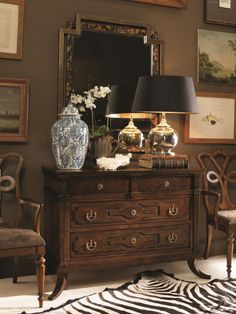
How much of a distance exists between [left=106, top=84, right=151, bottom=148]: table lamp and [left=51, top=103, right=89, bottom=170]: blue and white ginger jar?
457 mm

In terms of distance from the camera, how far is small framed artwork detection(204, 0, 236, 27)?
3750mm

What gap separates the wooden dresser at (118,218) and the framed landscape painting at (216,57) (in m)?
1.11

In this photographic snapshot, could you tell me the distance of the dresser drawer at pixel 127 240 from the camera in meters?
2.81

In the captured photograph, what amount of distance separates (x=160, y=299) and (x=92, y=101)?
5.10 feet

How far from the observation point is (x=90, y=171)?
9.23 ft

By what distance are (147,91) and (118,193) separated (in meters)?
0.77

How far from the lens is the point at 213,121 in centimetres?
381

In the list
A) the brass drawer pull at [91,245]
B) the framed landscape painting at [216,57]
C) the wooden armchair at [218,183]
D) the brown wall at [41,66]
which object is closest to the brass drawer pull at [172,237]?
the wooden armchair at [218,183]

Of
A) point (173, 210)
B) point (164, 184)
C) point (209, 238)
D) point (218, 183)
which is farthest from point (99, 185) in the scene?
point (218, 183)

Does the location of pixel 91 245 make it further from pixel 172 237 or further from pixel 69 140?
pixel 69 140

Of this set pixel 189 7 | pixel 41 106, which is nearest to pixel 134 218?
pixel 41 106

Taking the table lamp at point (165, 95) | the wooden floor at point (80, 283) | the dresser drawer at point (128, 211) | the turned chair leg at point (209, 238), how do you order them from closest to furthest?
the wooden floor at point (80, 283)
the dresser drawer at point (128, 211)
the table lamp at point (165, 95)
the turned chair leg at point (209, 238)

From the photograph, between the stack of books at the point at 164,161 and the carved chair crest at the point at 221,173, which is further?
the carved chair crest at the point at 221,173

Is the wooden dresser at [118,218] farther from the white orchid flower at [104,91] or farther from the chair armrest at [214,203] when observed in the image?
the white orchid flower at [104,91]
